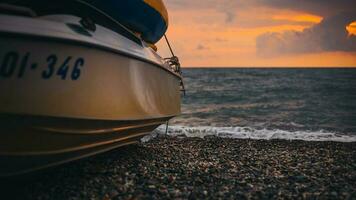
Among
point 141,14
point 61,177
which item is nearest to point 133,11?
point 141,14

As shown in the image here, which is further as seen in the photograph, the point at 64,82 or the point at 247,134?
the point at 247,134

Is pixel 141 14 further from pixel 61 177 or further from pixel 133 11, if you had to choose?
pixel 61 177

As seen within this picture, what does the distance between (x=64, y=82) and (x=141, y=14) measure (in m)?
3.17

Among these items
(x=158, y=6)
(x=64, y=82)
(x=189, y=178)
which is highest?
(x=158, y=6)

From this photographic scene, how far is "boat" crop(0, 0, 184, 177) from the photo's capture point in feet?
13.5

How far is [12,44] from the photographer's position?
156 inches

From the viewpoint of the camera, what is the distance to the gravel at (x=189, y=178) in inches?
200

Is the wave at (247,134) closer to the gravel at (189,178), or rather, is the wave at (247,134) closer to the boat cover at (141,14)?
the gravel at (189,178)

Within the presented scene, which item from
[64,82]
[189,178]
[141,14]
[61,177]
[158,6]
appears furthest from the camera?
[158,6]

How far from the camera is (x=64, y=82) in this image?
14.8 ft

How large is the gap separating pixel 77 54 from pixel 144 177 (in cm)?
238

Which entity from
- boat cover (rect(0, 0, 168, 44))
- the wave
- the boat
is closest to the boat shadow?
the boat

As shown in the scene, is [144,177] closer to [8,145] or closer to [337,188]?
[8,145]

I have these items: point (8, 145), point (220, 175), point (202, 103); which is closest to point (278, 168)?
point (220, 175)
